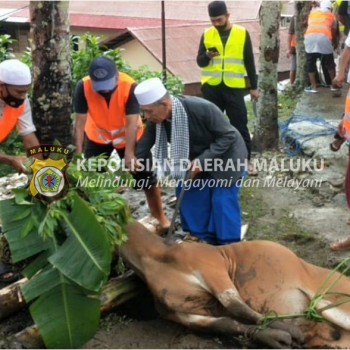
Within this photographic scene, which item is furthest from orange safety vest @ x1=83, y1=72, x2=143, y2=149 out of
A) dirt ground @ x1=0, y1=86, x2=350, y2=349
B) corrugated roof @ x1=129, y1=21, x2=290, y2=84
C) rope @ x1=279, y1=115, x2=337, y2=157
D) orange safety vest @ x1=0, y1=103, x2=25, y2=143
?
corrugated roof @ x1=129, y1=21, x2=290, y2=84

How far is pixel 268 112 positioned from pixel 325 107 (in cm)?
166

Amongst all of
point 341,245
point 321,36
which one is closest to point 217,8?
point 341,245

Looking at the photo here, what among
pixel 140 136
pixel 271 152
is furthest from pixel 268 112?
pixel 140 136

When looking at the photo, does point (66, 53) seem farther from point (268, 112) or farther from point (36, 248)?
point (268, 112)

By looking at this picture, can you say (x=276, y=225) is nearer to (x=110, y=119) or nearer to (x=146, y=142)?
(x=146, y=142)

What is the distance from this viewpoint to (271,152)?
8578 mm

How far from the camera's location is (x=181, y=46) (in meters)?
19.4

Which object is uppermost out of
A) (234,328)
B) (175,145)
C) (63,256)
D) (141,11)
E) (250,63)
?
(141,11)

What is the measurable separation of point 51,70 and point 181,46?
45.9 feet

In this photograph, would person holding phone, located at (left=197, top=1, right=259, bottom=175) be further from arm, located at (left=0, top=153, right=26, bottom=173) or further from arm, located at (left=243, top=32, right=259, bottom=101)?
arm, located at (left=0, top=153, right=26, bottom=173)

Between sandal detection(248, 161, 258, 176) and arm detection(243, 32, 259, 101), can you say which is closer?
arm detection(243, 32, 259, 101)

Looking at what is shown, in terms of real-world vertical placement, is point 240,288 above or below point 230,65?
below

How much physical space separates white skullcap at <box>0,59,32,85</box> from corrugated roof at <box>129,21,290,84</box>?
43.2 ft

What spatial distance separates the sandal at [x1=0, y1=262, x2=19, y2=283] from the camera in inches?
198
